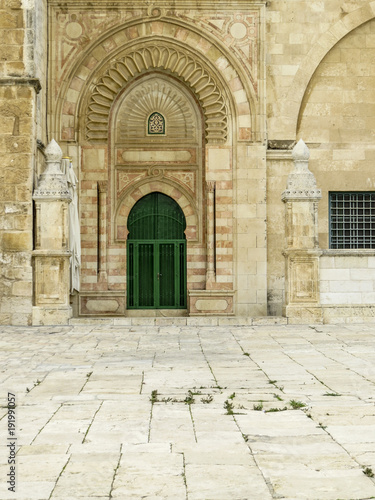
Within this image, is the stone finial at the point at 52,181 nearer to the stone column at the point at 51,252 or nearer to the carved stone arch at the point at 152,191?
the stone column at the point at 51,252

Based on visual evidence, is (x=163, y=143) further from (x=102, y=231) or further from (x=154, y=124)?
(x=102, y=231)

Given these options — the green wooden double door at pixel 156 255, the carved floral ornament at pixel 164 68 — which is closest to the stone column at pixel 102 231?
the green wooden double door at pixel 156 255

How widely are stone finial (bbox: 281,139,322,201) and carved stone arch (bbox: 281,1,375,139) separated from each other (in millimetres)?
2454

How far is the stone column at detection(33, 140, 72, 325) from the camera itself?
44.7ft

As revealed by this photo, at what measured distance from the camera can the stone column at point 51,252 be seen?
13.6 metres

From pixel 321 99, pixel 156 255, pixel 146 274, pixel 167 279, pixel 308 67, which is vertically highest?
pixel 308 67

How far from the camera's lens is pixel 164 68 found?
54.5 feet

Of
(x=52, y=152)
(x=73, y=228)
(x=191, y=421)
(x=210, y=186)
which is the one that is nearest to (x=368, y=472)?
(x=191, y=421)

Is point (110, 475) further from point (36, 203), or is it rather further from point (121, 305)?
point (121, 305)

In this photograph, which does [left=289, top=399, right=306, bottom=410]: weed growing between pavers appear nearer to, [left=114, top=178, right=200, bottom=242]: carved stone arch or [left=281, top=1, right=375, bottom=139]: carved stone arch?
[left=114, top=178, right=200, bottom=242]: carved stone arch

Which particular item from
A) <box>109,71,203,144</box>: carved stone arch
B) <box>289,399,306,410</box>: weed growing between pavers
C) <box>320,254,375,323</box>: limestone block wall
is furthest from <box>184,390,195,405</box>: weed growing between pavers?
<box>109,71,203,144</box>: carved stone arch

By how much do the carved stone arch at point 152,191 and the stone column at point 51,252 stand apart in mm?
2976

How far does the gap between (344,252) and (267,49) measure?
A: 18.3 feet

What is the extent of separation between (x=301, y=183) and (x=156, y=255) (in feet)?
14.3
